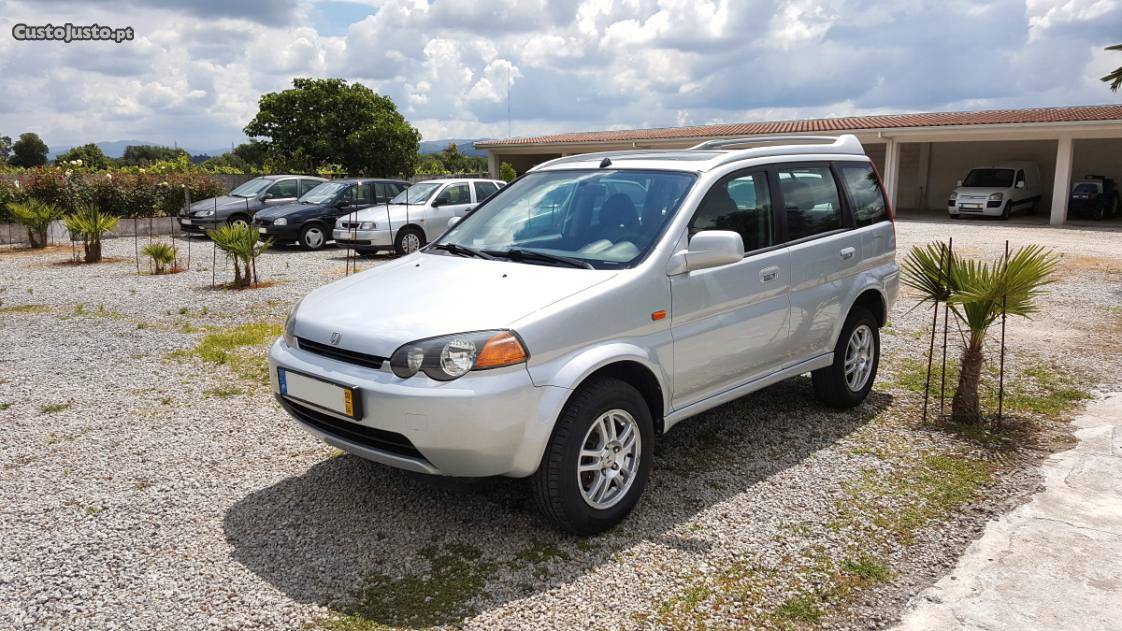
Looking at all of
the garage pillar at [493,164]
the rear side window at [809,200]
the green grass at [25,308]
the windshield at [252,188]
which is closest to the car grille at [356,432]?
the rear side window at [809,200]

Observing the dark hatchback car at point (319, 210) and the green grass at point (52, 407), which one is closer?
the green grass at point (52, 407)

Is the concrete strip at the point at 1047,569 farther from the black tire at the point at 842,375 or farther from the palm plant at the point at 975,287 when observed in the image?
the black tire at the point at 842,375

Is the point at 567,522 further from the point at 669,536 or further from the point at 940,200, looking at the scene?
the point at 940,200

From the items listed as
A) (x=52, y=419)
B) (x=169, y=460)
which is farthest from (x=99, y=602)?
(x=52, y=419)

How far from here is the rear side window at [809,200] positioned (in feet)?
15.7

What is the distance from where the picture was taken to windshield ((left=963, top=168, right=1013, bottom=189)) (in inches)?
964

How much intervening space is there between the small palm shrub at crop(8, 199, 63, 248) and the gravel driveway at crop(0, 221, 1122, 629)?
11.8 meters

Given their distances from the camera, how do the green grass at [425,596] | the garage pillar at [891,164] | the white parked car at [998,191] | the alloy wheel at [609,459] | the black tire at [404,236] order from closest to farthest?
the green grass at [425,596]
the alloy wheel at [609,459]
the black tire at [404,236]
the white parked car at [998,191]
the garage pillar at [891,164]

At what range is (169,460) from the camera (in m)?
4.65

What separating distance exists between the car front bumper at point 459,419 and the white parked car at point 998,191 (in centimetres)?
2403

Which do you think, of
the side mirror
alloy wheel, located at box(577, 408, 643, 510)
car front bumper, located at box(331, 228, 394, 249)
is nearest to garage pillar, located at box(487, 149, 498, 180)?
car front bumper, located at box(331, 228, 394, 249)

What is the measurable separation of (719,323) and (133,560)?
3.02m

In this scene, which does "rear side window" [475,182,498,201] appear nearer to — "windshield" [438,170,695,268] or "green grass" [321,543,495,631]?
"windshield" [438,170,695,268]

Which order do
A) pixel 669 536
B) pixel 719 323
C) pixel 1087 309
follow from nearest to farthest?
pixel 669 536 → pixel 719 323 → pixel 1087 309
